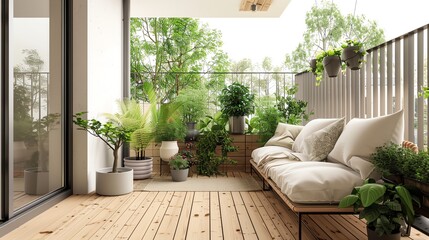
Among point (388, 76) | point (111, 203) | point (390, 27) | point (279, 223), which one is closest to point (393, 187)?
point (279, 223)

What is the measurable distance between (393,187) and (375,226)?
0.76 ft

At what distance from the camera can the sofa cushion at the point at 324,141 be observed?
9.30 feet

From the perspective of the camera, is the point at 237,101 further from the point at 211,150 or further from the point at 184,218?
the point at 184,218

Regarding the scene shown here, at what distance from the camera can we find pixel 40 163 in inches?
113

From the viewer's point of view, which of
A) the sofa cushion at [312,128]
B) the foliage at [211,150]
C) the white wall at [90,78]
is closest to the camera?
the sofa cushion at [312,128]

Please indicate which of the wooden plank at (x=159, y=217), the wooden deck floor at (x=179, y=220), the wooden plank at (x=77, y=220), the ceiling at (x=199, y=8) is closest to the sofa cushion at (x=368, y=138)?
the wooden deck floor at (x=179, y=220)

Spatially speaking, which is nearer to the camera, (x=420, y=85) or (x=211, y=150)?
(x=420, y=85)

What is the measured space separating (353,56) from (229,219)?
175 centimetres

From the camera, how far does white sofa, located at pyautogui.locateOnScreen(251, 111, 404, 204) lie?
2043mm

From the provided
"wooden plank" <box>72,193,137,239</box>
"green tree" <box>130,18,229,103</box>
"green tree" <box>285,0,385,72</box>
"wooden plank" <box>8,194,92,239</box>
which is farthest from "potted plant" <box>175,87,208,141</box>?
"green tree" <box>285,0,385,72</box>

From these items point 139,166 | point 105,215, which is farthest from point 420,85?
point 139,166

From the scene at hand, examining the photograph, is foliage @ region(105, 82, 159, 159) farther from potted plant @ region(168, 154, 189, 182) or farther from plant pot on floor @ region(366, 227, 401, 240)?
plant pot on floor @ region(366, 227, 401, 240)

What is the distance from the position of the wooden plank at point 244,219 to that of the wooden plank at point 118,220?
851 millimetres

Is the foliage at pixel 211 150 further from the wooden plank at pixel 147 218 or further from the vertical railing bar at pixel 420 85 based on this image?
the vertical railing bar at pixel 420 85
